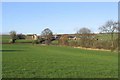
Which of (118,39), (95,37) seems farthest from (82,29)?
(118,39)

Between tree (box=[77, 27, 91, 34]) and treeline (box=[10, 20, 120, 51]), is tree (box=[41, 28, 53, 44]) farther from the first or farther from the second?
tree (box=[77, 27, 91, 34])

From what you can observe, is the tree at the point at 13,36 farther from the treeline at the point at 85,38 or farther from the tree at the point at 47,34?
the tree at the point at 47,34

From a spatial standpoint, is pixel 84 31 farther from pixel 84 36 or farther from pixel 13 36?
pixel 13 36

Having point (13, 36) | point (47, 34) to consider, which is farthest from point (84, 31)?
point (13, 36)

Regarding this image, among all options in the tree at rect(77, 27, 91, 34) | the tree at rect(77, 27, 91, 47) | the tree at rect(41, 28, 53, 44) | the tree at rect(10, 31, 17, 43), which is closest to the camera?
the tree at rect(77, 27, 91, 47)

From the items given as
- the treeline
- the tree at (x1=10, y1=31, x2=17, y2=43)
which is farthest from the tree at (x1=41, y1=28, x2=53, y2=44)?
the tree at (x1=10, y1=31, x2=17, y2=43)

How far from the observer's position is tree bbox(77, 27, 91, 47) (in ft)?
257

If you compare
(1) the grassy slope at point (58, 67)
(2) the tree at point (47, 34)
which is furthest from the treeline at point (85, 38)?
(1) the grassy slope at point (58, 67)

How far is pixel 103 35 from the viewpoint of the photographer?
71375mm

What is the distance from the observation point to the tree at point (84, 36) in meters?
78.3

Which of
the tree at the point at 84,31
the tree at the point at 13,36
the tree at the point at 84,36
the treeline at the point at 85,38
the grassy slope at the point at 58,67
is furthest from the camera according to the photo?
the tree at the point at 13,36

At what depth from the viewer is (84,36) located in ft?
277

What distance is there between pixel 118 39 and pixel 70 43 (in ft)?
121

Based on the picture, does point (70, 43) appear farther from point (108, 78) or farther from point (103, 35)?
point (108, 78)
